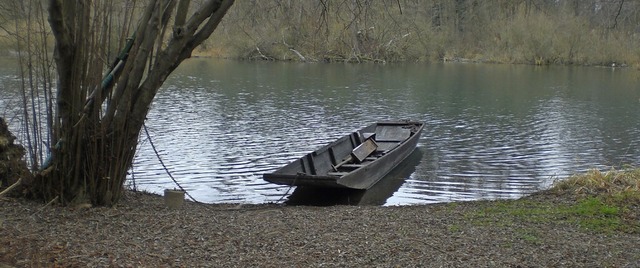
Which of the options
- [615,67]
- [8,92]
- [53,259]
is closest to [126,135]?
[53,259]

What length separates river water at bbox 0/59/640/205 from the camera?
13305 millimetres

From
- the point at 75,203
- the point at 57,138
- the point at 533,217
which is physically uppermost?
the point at 57,138

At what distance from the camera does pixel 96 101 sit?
6.79 m

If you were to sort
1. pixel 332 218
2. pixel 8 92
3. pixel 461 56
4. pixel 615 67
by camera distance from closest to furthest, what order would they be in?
pixel 332 218
pixel 8 92
pixel 615 67
pixel 461 56

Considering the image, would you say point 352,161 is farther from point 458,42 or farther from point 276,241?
point 458,42

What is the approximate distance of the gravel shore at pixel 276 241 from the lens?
5.14 meters

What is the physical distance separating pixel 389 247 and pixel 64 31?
12.3 ft

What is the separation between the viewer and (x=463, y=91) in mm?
32562

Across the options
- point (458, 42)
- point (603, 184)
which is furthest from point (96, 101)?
point (458, 42)

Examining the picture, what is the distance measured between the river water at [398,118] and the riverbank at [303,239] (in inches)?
98.6

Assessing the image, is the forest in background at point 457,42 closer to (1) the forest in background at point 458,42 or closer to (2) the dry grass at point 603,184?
(1) the forest in background at point 458,42

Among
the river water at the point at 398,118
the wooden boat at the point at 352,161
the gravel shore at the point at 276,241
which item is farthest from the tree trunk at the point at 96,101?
the wooden boat at the point at 352,161

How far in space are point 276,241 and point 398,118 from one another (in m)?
17.9

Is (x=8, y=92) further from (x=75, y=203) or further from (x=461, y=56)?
(x=461, y=56)
